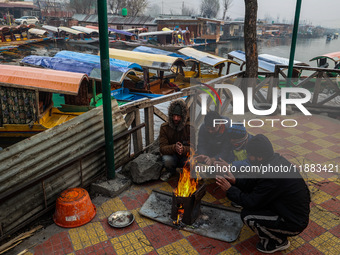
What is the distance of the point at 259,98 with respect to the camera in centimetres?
1066

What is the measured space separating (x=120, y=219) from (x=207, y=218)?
1.36m

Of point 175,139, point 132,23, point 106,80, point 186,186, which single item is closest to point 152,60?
point 175,139

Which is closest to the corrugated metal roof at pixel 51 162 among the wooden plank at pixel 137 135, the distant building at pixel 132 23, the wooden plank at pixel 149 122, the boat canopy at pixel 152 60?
the wooden plank at pixel 137 135

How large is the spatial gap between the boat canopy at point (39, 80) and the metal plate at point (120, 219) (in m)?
5.42

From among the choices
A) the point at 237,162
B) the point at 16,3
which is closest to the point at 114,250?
the point at 237,162

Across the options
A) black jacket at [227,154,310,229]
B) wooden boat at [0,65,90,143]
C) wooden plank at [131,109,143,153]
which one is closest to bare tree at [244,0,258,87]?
wooden plank at [131,109,143,153]

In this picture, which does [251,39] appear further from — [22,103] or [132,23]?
[132,23]

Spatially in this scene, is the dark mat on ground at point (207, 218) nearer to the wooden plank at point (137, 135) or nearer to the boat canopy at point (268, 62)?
the wooden plank at point (137, 135)

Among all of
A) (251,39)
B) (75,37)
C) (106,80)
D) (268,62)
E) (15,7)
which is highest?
(15,7)

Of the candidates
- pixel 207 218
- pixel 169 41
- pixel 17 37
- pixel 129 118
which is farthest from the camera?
pixel 169 41

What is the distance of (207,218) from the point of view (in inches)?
170

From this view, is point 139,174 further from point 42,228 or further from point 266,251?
point 266,251

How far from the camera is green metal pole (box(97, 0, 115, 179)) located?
13.8 feet

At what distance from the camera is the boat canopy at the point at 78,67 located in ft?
41.7
